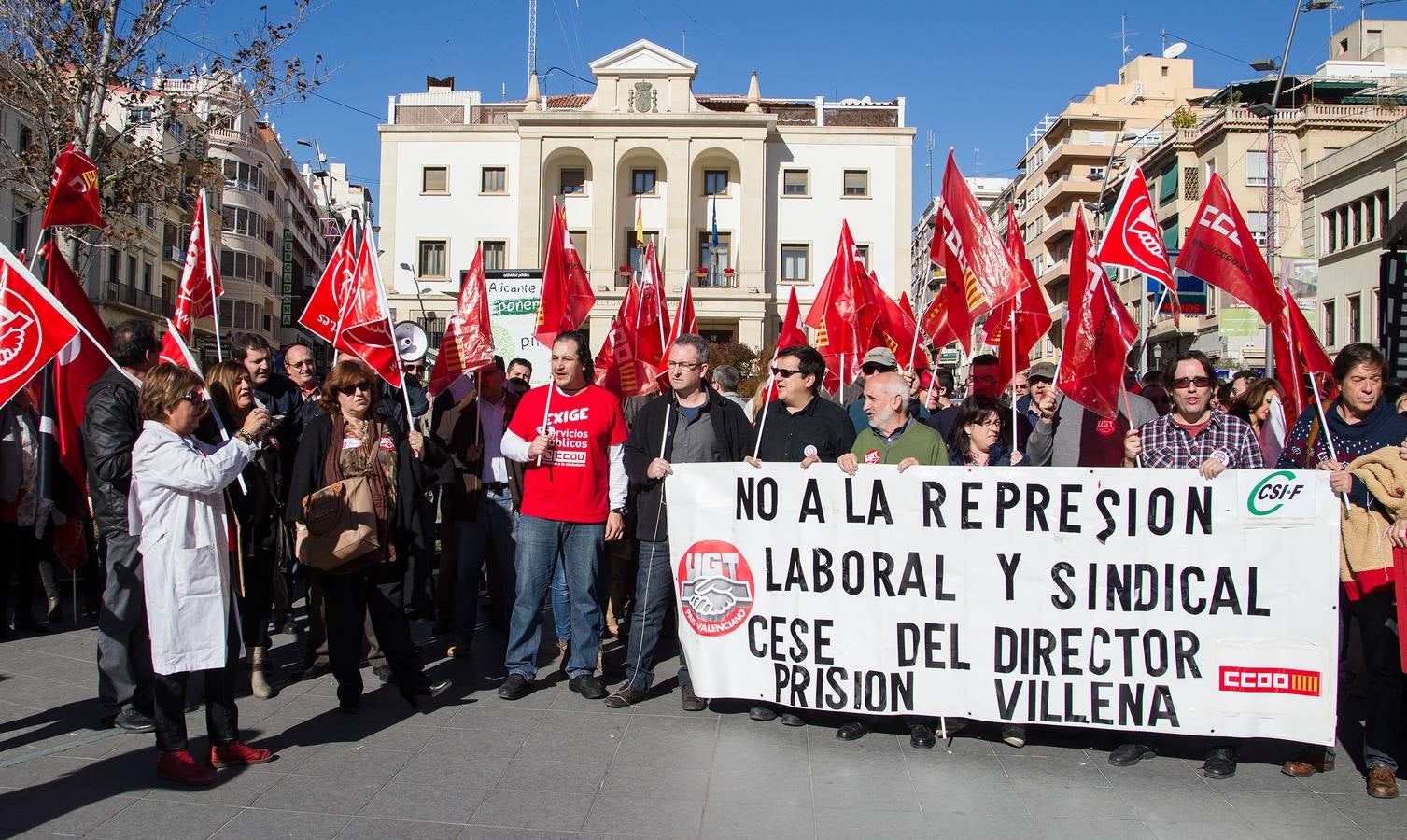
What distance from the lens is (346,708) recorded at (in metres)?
5.93

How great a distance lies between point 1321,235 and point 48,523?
37.3 metres

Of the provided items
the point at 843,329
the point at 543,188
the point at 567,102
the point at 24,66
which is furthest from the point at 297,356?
the point at 567,102

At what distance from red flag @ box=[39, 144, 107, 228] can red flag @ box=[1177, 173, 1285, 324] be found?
6566mm

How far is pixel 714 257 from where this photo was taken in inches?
1914

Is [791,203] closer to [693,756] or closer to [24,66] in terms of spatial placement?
[24,66]

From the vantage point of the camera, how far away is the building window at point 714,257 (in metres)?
48.0

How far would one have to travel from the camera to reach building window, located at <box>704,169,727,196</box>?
161ft

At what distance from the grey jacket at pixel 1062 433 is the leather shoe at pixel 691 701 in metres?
2.45

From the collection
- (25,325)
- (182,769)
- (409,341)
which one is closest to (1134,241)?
(182,769)

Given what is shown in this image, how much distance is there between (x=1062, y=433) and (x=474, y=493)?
13.0 feet

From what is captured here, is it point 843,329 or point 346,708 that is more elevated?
point 843,329

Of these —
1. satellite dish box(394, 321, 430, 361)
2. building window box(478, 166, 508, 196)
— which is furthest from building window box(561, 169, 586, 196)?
satellite dish box(394, 321, 430, 361)

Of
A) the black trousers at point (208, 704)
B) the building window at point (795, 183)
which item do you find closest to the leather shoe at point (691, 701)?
the black trousers at point (208, 704)

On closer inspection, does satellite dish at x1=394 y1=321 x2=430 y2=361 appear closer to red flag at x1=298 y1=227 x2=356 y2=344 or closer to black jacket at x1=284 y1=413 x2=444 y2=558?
red flag at x1=298 y1=227 x2=356 y2=344
